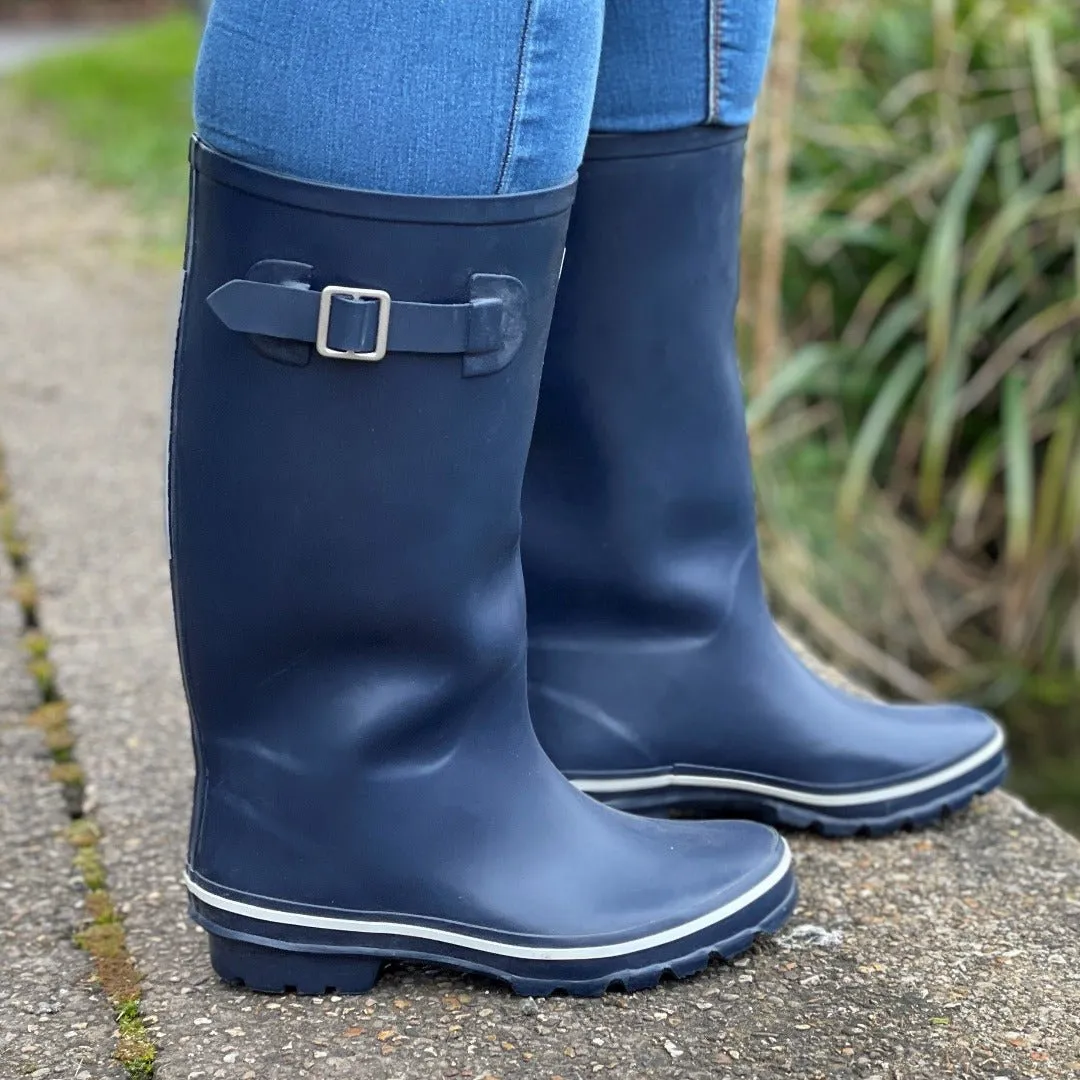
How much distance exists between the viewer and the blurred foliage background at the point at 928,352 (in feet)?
8.54

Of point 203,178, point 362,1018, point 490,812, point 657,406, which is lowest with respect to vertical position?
point 362,1018

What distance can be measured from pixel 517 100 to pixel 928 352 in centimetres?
193

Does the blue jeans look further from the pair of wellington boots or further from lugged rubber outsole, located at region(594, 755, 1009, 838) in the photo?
lugged rubber outsole, located at region(594, 755, 1009, 838)

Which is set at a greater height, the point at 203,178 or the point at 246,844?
the point at 203,178

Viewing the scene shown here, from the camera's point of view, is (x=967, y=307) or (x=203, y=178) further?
(x=967, y=307)

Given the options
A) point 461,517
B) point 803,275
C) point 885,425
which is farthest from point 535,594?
point 803,275

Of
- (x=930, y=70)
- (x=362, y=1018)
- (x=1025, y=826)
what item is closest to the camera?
(x=362, y=1018)

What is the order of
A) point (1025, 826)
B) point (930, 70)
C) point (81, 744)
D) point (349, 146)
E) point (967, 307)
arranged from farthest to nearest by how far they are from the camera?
point (930, 70) < point (967, 307) < point (81, 744) < point (1025, 826) < point (349, 146)

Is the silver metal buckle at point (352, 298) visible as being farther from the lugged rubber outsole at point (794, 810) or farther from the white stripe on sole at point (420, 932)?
the lugged rubber outsole at point (794, 810)

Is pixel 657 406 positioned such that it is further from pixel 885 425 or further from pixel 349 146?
pixel 885 425

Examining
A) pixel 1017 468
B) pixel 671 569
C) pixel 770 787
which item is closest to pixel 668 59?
pixel 671 569

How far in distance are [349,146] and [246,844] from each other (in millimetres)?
407

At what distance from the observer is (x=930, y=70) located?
113 inches

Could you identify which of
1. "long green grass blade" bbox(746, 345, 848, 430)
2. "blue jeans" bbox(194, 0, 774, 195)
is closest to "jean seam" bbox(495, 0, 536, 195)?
"blue jeans" bbox(194, 0, 774, 195)
